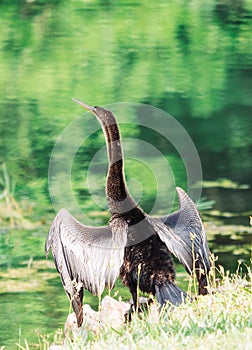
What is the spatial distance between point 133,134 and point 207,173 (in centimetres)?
161

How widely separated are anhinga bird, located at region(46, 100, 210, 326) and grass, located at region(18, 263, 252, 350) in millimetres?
627

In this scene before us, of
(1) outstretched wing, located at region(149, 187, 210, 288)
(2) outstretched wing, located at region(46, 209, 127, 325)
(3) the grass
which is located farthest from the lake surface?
(3) the grass

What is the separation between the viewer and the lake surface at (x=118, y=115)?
25.0ft

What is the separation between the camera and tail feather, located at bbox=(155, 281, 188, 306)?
4.87 m

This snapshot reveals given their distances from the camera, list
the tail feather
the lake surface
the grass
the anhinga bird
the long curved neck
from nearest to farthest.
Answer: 1. the grass
2. the tail feather
3. the anhinga bird
4. the long curved neck
5. the lake surface

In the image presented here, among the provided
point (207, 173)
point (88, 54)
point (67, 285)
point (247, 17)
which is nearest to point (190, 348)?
point (67, 285)

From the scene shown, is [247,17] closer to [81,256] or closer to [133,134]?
[133,134]

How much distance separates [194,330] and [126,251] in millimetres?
1549

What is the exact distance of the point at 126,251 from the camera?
16.9ft

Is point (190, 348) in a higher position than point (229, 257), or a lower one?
higher

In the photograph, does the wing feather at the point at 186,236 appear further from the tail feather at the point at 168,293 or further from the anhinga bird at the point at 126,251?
the tail feather at the point at 168,293

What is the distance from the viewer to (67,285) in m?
4.82

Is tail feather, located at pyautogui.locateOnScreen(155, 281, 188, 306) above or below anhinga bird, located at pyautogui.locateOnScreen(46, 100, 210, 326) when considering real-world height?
below

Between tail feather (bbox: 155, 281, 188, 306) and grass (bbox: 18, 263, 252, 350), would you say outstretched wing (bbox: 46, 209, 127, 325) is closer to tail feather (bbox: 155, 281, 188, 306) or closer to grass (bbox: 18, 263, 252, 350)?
tail feather (bbox: 155, 281, 188, 306)
